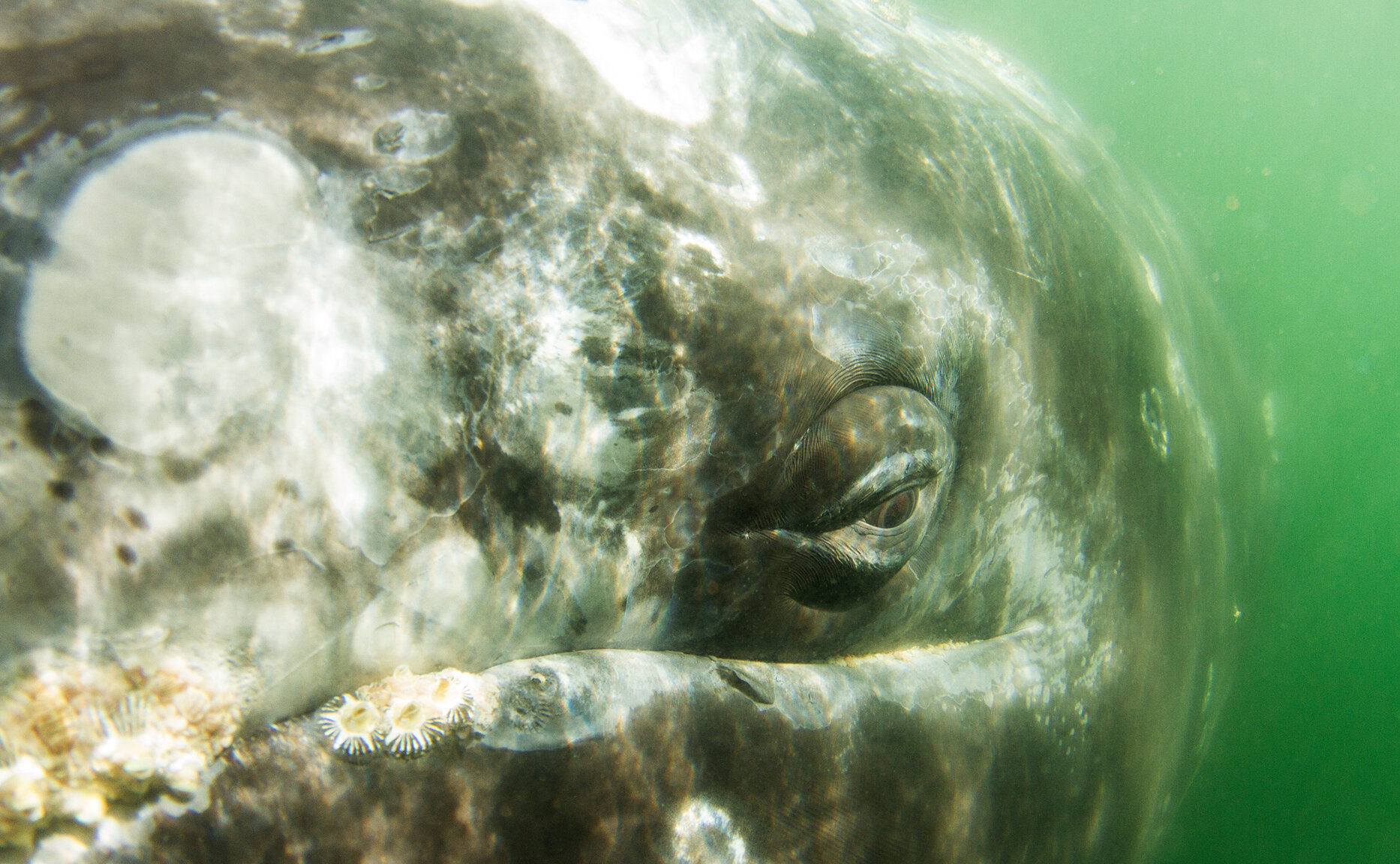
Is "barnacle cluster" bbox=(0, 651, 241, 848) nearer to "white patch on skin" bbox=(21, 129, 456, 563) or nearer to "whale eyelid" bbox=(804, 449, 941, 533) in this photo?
"white patch on skin" bbox=(21, 129, 456, 563)

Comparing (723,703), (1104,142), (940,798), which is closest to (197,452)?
(723,703)

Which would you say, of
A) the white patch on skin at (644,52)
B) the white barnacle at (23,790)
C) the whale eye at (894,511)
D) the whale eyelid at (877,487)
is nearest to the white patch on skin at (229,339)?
the white barnacle at (23,790)

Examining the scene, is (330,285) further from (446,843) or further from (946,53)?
(946,53)

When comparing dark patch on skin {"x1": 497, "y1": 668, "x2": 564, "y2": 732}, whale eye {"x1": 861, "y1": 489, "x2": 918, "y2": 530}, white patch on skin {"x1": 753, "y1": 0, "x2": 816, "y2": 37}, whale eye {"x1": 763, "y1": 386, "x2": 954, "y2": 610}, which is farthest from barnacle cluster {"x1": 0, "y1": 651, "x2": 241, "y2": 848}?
Answer: white patch on skin {"x1": 753, "y1": 0, "x2": 816, "y2": 37}

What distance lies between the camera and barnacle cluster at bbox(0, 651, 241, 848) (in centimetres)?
140

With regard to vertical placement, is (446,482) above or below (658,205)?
below

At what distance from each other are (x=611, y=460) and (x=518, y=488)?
0.30m

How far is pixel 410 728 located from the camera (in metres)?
1.88

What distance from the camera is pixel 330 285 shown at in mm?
1805

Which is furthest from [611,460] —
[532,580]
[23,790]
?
[23,790]

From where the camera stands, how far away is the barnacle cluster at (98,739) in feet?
4.59

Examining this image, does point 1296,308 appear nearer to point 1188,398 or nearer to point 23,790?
point 1188,398

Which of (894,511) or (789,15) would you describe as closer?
(894,511)

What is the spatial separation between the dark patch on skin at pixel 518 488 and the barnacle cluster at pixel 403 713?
47 cm
